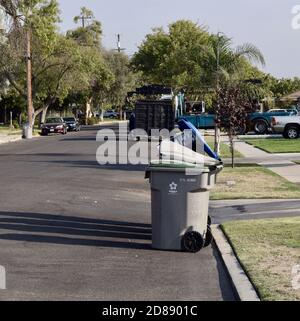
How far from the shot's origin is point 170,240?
1006 centimetres

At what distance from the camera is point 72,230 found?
462 inches

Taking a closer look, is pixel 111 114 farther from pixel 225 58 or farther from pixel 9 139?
pixel 225 58

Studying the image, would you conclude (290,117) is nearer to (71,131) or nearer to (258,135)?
(258,135)

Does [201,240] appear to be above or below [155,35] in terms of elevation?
below

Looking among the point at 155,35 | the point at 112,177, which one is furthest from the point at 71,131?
the point at 112,177

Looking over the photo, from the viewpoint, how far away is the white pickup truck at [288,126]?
3841cm

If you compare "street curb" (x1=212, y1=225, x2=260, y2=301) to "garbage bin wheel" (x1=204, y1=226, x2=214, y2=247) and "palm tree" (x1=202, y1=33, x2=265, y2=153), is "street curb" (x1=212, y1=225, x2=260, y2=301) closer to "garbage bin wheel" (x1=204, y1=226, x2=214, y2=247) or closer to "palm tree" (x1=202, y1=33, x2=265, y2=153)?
"garbage bin wheel" (x1=204, y1=226, x2=214, y2=247)

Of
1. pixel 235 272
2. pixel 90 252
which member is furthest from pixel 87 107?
pixel 235 272

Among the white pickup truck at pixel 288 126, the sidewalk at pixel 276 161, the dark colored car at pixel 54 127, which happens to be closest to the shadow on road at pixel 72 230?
the sidewalk at pixel 276 161

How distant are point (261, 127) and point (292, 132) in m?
6.12

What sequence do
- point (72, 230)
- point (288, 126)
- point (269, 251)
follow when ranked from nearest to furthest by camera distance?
point (269, 251) < point (72, 230) < point (288, 126)
